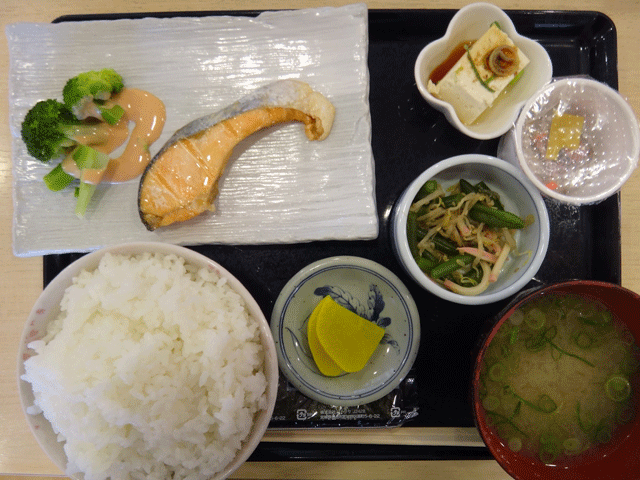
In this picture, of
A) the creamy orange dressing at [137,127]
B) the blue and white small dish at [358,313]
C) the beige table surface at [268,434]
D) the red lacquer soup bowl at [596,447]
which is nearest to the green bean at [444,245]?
the blue and white small dish at [358,313]

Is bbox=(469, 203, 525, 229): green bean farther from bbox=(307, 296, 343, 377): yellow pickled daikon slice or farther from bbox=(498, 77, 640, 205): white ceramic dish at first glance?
bbox=(307, 296, 343, 377): yellow pickled daikon slice

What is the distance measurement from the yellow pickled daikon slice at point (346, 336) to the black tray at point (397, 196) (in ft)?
1.05

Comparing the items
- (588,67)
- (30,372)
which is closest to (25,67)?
(30,372)

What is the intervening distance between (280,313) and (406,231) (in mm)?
704

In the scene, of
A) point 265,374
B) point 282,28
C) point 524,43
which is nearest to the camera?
point 265,374

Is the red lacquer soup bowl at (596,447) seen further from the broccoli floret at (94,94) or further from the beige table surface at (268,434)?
the broccoli floret at (94,94)

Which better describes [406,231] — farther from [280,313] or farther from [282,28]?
[282,28]

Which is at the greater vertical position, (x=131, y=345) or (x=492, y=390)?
(x=131, y=345)

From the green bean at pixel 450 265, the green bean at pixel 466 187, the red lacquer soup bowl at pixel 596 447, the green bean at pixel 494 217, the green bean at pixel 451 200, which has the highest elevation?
the green bean at pixel 466 187

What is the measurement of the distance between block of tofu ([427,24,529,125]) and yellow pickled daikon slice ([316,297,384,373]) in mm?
Answer: 1163

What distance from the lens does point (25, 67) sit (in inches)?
80.4

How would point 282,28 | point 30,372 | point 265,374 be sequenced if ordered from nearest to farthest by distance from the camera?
1. point 30,372
2. point 265,374
3. point 282,28

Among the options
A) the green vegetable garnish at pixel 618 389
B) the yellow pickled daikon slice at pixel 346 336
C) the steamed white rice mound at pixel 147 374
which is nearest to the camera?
the steamed white rice mound at pixel 147 374

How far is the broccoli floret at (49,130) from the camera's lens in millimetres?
1894
